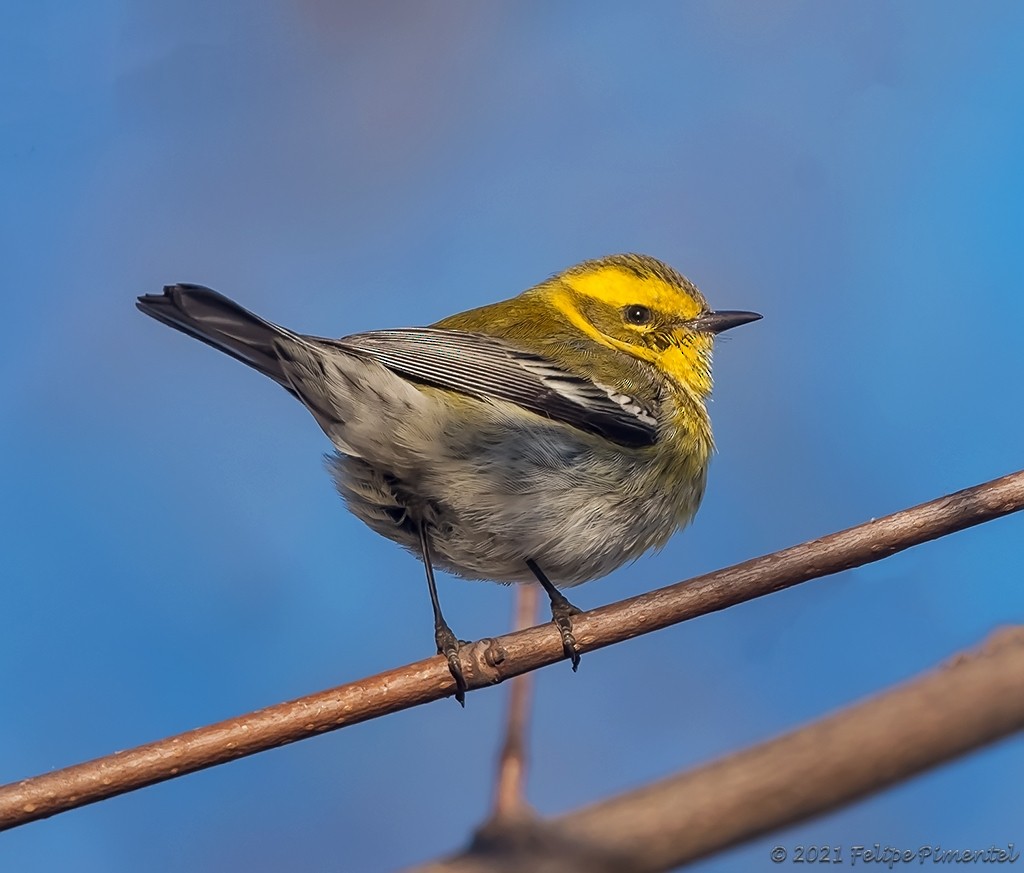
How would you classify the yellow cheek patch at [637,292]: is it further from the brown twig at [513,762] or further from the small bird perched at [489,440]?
the brown twig at [513,762]

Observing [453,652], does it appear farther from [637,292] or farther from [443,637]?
[637,292]

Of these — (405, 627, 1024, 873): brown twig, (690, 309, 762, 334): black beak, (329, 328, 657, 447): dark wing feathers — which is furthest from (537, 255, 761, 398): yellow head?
(405, 627, 1024, 873): brown twig

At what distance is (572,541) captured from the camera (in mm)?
3498

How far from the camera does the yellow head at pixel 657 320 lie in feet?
14.1

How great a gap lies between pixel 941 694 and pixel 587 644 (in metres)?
1.29

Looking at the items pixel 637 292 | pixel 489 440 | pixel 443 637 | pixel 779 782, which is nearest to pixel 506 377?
pixel 489 440

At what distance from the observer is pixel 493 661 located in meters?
2.84

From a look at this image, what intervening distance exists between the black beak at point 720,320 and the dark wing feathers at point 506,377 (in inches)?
24.5

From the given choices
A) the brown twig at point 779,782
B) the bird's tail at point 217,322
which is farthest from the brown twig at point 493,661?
the bird's tail at point 217,322

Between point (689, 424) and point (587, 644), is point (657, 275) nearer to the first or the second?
point (689, 424)

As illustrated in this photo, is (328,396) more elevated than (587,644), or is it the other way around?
(328,396)

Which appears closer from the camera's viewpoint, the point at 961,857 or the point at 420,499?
the point at 961,857

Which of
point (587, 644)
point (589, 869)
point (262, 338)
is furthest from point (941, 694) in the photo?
point (262, 338)

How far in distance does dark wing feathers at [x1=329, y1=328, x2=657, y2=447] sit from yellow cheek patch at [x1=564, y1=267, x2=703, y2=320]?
0.68 meters
